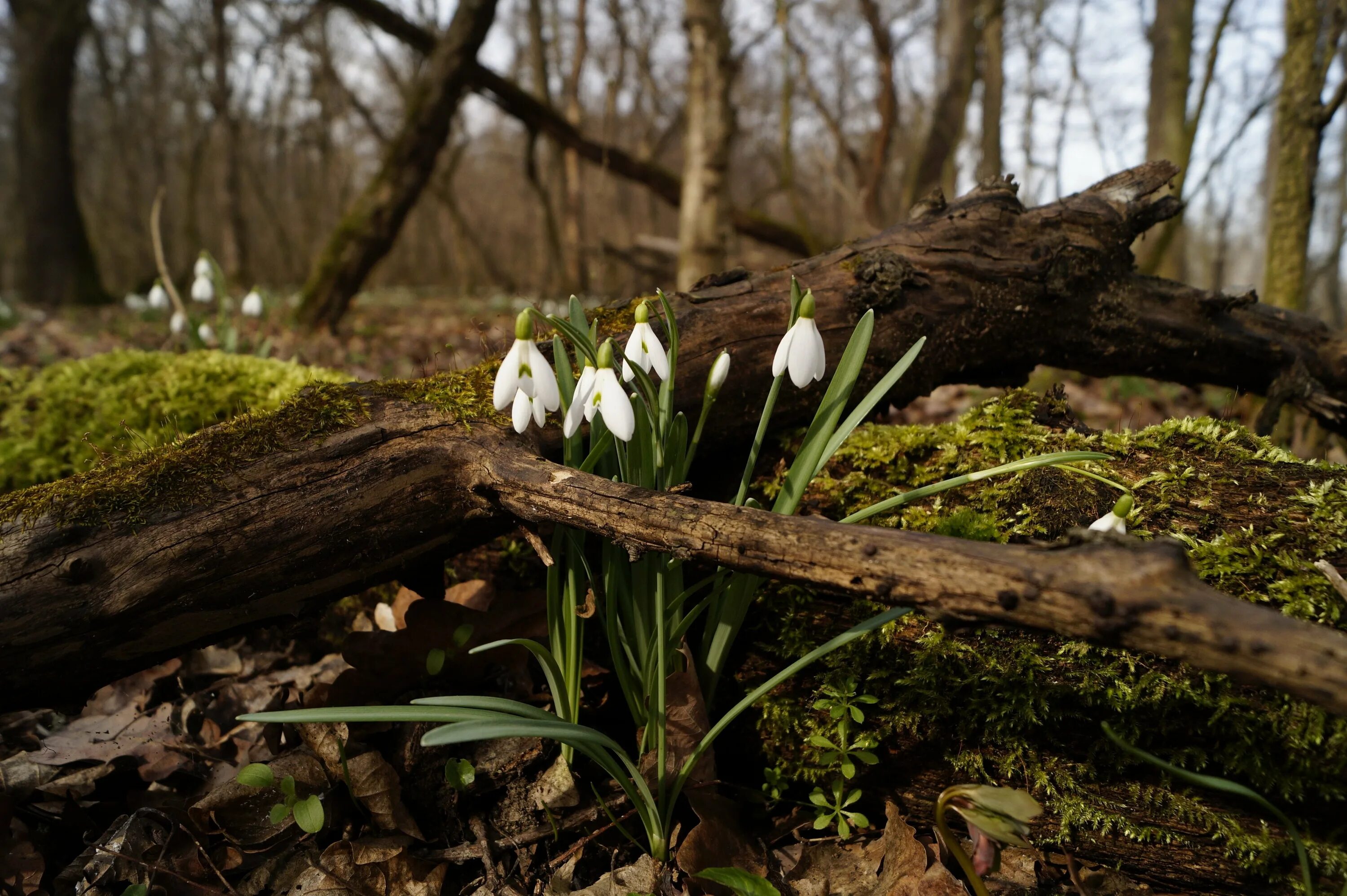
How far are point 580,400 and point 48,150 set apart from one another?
14.5 m

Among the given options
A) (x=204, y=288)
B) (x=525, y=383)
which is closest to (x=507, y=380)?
(x=525, y=383)

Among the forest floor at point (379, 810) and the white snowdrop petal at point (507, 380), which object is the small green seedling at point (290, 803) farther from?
the white snowdrop petal at point (507, 380)

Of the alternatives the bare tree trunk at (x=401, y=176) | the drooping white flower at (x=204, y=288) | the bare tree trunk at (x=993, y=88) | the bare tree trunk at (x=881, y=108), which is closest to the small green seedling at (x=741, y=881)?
the drooping white flower at (x=204, y=288)

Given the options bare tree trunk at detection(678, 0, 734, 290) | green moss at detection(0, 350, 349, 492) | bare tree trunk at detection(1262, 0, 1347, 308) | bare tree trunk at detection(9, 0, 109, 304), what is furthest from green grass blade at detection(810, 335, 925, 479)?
bare tree trunk at detection(9, 0, 109, 304)

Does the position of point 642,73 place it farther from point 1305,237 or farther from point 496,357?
point 496,357

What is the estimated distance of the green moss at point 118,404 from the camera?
3.05 meters

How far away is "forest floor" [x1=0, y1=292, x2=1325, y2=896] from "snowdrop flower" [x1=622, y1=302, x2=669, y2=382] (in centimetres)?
74

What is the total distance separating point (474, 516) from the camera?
185 centimetres

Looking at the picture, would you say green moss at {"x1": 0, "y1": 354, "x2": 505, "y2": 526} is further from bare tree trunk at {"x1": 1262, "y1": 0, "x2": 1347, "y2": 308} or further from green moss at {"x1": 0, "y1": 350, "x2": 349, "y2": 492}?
bare tree trunk at {"x1": 1262, "y1": 0, "x2": 1347, "y2": 308}

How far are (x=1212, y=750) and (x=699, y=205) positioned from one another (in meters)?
4.78

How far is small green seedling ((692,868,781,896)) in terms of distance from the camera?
1.45 metres

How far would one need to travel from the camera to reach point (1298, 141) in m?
4.04

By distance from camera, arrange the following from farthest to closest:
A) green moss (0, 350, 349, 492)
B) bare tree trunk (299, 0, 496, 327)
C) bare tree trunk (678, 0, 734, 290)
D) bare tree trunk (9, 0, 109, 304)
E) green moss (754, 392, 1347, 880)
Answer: bare tree trunk (9, 0, 109, 304) → bare tree trunk (299, 0, 496, 327) → bare tree trunk (678, 0, 734, 290) → green moss (0, 350, 349, 492) → green moss (754, 392, 1347, 880)

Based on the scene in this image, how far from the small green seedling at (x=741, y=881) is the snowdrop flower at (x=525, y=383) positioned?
0.96m
